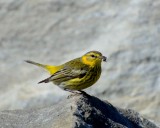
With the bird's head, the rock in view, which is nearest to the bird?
the bird's head

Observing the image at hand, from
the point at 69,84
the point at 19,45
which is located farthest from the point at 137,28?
the point at 69,84

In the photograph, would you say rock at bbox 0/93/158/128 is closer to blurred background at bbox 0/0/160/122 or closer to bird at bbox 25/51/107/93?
bird at bbox 25/51/107/93

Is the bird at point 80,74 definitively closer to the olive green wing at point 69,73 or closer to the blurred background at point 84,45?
the olive green wing at point 69,73

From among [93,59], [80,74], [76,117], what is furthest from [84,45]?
[76,117]

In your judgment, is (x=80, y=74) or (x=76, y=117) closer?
(x=76, y=117)

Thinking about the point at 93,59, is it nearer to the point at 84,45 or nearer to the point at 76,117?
the point at 76,117

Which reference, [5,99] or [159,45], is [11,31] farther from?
[159,45]

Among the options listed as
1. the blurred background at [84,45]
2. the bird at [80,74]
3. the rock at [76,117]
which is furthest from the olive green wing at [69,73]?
the blurred background at [84,45]
